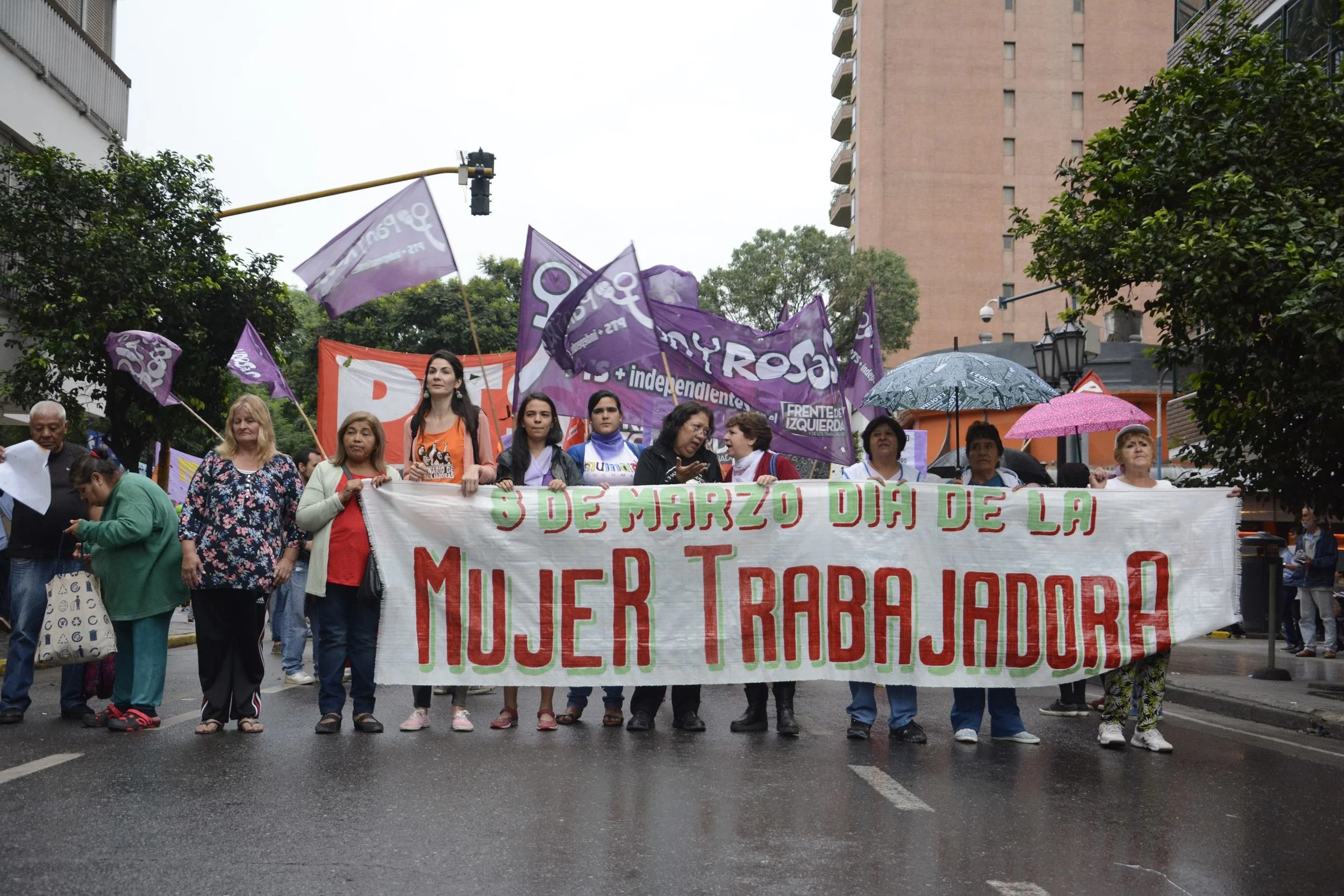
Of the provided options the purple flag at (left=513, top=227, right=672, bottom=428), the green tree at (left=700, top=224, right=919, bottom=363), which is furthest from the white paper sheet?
the green tree at (left=700, top=224, right=919, bottom=363)

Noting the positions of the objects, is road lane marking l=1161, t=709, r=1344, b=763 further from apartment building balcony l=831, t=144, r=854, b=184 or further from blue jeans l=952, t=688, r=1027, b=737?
apartment building balcony l=831, t=144, r=854, b=184

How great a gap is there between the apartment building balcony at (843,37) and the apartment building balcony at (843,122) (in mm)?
2528

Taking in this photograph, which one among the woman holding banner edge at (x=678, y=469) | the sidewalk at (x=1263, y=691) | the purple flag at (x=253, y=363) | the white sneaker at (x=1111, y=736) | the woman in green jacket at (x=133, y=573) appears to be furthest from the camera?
the purple flag at (x=253, y=363)

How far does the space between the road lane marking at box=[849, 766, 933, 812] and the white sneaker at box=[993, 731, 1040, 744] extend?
154 centimetres

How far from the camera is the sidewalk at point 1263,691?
10234mm

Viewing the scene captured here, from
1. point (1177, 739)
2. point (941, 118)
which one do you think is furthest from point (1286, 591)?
point (941, 118)

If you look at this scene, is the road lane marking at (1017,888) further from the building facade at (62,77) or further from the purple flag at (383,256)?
Answer: the building facade at (62,77)

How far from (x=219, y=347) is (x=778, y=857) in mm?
18255

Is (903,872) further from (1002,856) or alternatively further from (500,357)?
(500,357)

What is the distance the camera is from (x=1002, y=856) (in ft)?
17.1

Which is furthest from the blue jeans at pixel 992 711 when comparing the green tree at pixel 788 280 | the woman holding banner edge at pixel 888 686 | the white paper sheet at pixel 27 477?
the green tree at pixel 788 280

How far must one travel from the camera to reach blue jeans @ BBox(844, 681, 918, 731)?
8.23 m

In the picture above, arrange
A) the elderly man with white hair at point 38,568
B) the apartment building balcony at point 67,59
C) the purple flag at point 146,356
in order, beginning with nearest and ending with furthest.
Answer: the elderly man with white hair at point 38,568 → the purple flag at point 146,356 → the apartment building balcony at point 67,59

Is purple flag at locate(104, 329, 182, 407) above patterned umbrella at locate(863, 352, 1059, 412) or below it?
above
